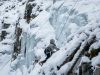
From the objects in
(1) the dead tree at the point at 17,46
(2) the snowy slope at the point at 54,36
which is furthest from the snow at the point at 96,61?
(1) the dead tree at the point at 17,46

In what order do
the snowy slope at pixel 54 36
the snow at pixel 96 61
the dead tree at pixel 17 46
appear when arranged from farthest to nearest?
the dead tree at pixel 17 46, the snowy slope at pixel 54 36, the snow at pixel 96 61

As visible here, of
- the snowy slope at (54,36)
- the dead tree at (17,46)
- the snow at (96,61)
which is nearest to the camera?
the snow at (96,61)

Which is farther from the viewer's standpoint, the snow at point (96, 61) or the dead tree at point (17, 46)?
the dead tree at point (17, 46)

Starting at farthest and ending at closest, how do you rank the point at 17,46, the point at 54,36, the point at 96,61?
the point at 17,46, the point at 54,36, the point at 96,61

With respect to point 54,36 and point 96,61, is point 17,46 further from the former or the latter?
point 96,61

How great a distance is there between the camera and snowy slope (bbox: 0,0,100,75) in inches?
266

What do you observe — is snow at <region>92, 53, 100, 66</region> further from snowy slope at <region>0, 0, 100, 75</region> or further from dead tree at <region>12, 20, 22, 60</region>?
dead tree at <region>12, 20, 22, 60</region>

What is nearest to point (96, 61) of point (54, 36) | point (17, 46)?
point (54, 36)

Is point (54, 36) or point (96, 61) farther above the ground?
point (96, 61)

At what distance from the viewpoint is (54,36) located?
419 inches

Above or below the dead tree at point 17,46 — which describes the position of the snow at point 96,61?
above

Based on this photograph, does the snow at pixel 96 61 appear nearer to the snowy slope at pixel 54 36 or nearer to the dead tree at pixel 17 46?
the snowy slope at pixel 54 36

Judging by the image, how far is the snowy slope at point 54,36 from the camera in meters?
6.75

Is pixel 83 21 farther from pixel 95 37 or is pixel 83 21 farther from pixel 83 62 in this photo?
pixel 83 62
